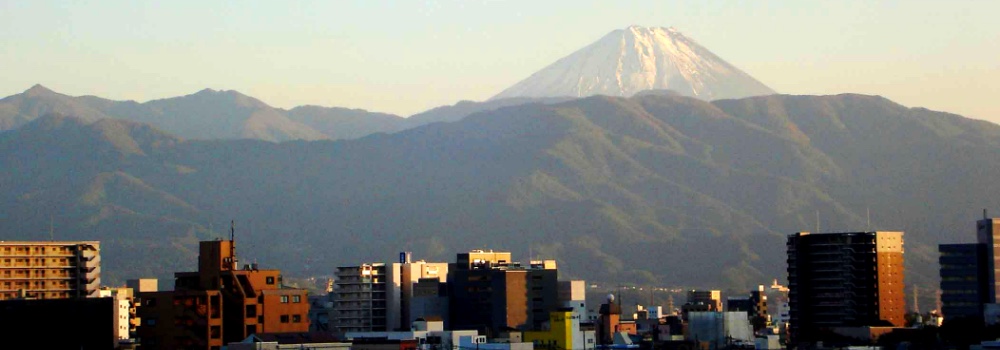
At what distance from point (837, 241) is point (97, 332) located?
66004 millimetres

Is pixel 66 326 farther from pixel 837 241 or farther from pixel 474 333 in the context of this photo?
pixel 837 241

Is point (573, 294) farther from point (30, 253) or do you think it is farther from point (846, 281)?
point (30, 253)

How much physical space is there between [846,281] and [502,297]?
21.8 meters

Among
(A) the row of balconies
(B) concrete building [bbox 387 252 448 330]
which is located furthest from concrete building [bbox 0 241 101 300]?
(B) concrete building [bbox 387 252 448 330]

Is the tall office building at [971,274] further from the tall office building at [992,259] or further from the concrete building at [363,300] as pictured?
the concrete building at [363,300]

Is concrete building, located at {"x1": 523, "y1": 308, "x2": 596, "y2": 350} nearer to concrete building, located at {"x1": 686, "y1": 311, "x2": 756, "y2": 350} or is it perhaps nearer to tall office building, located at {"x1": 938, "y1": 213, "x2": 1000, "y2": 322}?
concrete building, located at {"x1": 686, "y1": 311, "x2": 756, "y2": 350}

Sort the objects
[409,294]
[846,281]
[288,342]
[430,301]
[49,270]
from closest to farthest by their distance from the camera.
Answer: [288,342] → [49,270] → [846,281] → [430,301] → [409,294]

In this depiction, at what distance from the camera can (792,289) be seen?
138000mm

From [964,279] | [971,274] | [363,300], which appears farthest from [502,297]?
[971,274]

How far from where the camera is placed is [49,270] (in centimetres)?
10806

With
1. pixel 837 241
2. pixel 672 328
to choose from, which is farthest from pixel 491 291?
pixel 837 241

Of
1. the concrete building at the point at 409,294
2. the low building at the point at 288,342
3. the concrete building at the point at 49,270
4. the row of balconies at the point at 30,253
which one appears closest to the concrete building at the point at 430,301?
the concrete building at the point at 409,294

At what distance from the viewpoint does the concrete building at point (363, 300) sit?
136625 millimetres

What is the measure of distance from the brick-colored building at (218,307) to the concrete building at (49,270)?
1051 inches
